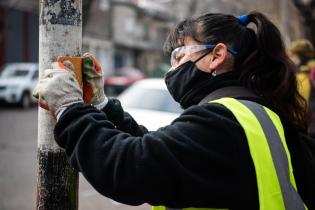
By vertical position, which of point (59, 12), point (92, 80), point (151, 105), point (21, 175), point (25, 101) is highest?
point (59, 12)

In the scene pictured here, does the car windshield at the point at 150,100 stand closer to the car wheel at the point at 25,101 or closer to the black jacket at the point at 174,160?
the black jacket at the point at 174,160

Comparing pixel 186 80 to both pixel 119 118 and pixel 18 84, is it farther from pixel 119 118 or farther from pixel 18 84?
pixel 18 84

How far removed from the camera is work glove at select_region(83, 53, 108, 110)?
1.99m

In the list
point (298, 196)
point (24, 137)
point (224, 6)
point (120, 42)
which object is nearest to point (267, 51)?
point (298, 196)

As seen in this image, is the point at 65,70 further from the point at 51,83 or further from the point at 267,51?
the point at 267,51

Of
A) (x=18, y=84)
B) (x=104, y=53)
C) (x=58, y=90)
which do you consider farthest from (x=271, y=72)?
(x=104, y=53)

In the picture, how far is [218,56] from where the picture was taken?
6.44 feet

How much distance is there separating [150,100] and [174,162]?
5.91 meters

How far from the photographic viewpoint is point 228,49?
1966mm

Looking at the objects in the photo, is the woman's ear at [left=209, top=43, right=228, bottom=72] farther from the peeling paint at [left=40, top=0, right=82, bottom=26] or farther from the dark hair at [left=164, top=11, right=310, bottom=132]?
the peeling paint at [left=40, top=0, right=82, bottom=26]

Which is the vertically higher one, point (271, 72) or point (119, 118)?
point (271, 72)

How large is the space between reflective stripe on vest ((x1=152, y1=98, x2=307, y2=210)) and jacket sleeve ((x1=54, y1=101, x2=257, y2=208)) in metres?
0.03

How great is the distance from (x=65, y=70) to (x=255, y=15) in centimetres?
81

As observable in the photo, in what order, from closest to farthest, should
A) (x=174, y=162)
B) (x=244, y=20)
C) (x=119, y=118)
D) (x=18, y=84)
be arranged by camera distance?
(x=174, y=162)
(x=244, y=20)
(x=119, y=118)
(x=18, y=84)
